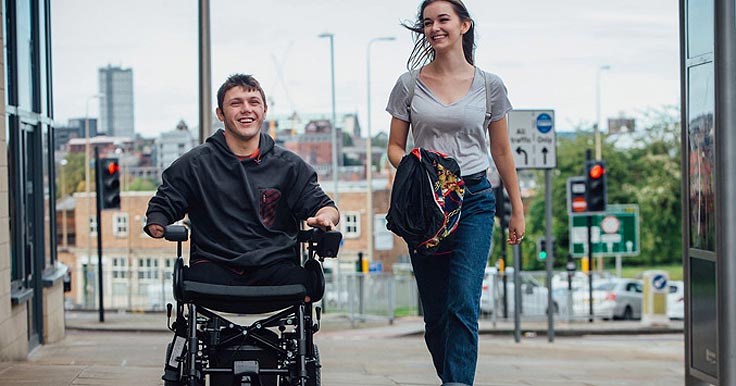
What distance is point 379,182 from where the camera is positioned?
6072cm

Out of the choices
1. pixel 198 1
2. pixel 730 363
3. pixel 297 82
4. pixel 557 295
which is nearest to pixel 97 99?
pixel 297 82

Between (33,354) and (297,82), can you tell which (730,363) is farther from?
(297,82)

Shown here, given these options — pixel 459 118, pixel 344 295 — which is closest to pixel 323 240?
pixel 459 118

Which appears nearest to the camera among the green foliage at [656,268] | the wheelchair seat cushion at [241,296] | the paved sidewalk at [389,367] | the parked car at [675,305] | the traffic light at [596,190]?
the wheelchair seat cushion at [241,296]

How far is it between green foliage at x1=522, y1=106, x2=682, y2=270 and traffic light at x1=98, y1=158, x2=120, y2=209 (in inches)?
1479

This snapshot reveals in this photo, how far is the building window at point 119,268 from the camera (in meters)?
43.9

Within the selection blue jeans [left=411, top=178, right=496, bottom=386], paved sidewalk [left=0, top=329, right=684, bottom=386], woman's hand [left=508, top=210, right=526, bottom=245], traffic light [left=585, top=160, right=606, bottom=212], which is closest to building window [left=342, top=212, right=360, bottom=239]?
traffic light [left=585, top=160, right=606, bottom=212]

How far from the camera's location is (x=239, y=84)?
557cm

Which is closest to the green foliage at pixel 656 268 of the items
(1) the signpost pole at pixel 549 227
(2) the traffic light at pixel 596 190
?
(2) the traffic light at pixel 596 190

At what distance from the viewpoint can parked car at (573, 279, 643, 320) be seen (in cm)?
3086

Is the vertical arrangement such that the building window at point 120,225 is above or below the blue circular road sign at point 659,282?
above

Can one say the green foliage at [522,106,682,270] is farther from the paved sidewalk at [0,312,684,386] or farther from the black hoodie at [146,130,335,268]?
the black hoodie at [146,130,335,268]

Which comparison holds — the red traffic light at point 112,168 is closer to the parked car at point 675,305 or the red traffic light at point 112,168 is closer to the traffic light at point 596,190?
the traffic light at point 596,190

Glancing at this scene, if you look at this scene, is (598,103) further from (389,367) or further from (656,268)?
(389,367)
